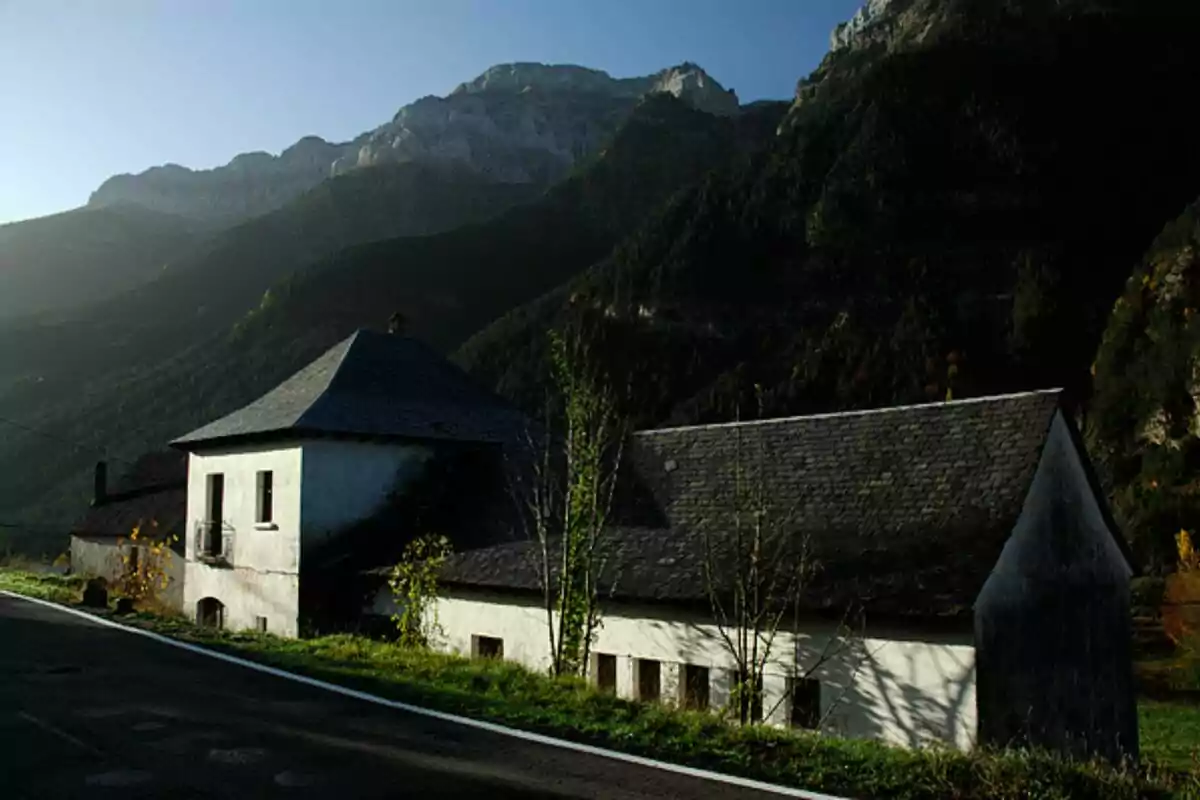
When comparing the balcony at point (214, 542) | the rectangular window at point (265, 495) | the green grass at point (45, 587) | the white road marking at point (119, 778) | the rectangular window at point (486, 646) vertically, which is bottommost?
the rectangular window at point (486, 646)

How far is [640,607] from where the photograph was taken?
1567 cm

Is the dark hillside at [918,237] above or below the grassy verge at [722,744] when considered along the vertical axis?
above

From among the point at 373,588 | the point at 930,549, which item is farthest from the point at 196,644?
the point at 930,549

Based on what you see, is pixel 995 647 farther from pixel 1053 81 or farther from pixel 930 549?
pixel 1053 81

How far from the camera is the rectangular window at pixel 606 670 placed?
16141 millimetres

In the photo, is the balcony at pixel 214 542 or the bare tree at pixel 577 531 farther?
the balcony at pixel 214 542

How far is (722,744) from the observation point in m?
8.11

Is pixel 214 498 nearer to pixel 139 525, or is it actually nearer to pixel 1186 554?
pixel 139 525

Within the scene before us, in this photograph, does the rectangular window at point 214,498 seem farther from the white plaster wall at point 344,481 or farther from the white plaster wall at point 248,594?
the white plaster wall at point 344,481

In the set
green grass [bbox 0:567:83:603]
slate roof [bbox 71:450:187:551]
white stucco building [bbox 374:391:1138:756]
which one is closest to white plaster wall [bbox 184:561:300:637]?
green grass [bbox 0:567:83:603]

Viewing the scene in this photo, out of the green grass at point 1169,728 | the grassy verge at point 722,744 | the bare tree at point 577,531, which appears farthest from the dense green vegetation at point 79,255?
the grassy verge at point 722,744

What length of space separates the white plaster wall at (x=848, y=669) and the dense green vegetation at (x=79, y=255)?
4489 inches

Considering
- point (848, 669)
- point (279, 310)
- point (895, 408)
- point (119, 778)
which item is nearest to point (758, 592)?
point (848, 669)

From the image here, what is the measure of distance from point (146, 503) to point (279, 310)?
46.9m
